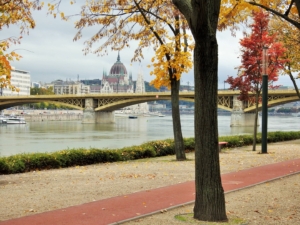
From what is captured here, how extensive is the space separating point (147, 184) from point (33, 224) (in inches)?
192

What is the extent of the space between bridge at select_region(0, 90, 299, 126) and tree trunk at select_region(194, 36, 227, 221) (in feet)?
198

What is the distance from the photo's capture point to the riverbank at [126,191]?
8.42 meters

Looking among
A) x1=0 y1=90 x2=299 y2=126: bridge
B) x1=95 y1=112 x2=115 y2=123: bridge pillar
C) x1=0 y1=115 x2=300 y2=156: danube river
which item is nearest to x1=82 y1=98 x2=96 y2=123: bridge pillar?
x1=0 y1=90 x2=299 y2=126: bridge

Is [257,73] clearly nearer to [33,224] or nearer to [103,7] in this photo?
[103,7]

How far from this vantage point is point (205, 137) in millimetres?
7363

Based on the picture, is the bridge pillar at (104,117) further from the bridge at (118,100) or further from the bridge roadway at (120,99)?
the bridge roadway at (120,99)

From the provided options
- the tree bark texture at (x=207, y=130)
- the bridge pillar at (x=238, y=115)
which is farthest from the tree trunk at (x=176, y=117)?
the bridge pillar at (x=238, y=115)

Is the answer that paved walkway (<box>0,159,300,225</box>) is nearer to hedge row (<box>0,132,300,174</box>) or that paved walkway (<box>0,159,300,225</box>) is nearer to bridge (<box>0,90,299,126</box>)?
hedge row (<box>0,132,300,174</box>)

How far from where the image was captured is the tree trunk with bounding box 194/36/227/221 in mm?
7340

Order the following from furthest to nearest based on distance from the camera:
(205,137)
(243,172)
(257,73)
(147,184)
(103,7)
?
(257,73), (103,7), (243,172), (147,184), (205,137)

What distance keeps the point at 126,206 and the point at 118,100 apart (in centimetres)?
7877

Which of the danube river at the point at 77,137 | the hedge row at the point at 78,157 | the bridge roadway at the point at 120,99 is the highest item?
the bridge roadway at the point at 120,99

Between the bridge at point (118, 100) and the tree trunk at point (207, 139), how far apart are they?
6030 cm

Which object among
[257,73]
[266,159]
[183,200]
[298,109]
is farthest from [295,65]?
[298,109]
